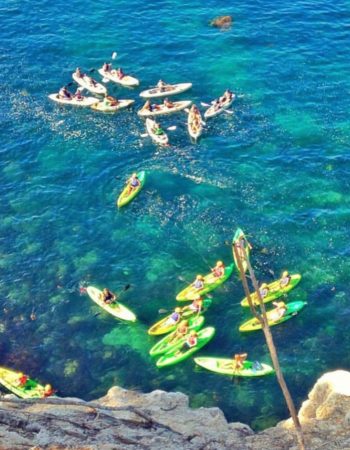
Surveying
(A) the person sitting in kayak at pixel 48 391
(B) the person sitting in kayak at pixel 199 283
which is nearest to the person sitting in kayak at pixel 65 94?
(B) the person sitting in kayak at pixel 199 283

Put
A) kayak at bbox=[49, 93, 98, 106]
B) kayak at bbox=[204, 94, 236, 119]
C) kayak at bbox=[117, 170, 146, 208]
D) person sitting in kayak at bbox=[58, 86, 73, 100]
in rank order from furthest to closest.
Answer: person sitting in kayak at bbox=[58, 86, 73, 100]
kayak at bbox=[49, 93, 98, 106]
kayak at bbox=[204, 94, 236, 119]
kayak at bbox=[117, 170, 146, 208]

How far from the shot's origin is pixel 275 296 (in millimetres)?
31484

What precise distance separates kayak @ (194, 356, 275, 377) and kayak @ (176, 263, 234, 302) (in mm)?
4001

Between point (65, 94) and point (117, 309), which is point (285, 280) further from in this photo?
point (65, 94)

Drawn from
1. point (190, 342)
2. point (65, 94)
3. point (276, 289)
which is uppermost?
point (65, 94)

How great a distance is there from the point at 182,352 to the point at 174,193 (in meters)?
12.0

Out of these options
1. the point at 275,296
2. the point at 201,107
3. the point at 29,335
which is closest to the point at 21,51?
the point at 201,107

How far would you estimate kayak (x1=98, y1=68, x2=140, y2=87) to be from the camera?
46.6 meters

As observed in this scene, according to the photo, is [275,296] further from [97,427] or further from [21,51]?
[21,51]

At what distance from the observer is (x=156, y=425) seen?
20938 millimetres

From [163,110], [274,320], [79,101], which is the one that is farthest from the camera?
[79,101]

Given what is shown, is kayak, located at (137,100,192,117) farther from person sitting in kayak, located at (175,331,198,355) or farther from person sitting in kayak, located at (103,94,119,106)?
person sitting in kayak, located at (175,331,198,355)

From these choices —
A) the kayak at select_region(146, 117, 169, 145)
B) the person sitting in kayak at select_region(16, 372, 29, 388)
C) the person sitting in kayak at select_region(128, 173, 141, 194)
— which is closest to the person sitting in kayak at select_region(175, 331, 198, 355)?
the person sitting in kayak at select_region(16, 372, 29, 388)

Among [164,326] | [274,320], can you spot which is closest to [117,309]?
[164,326]
